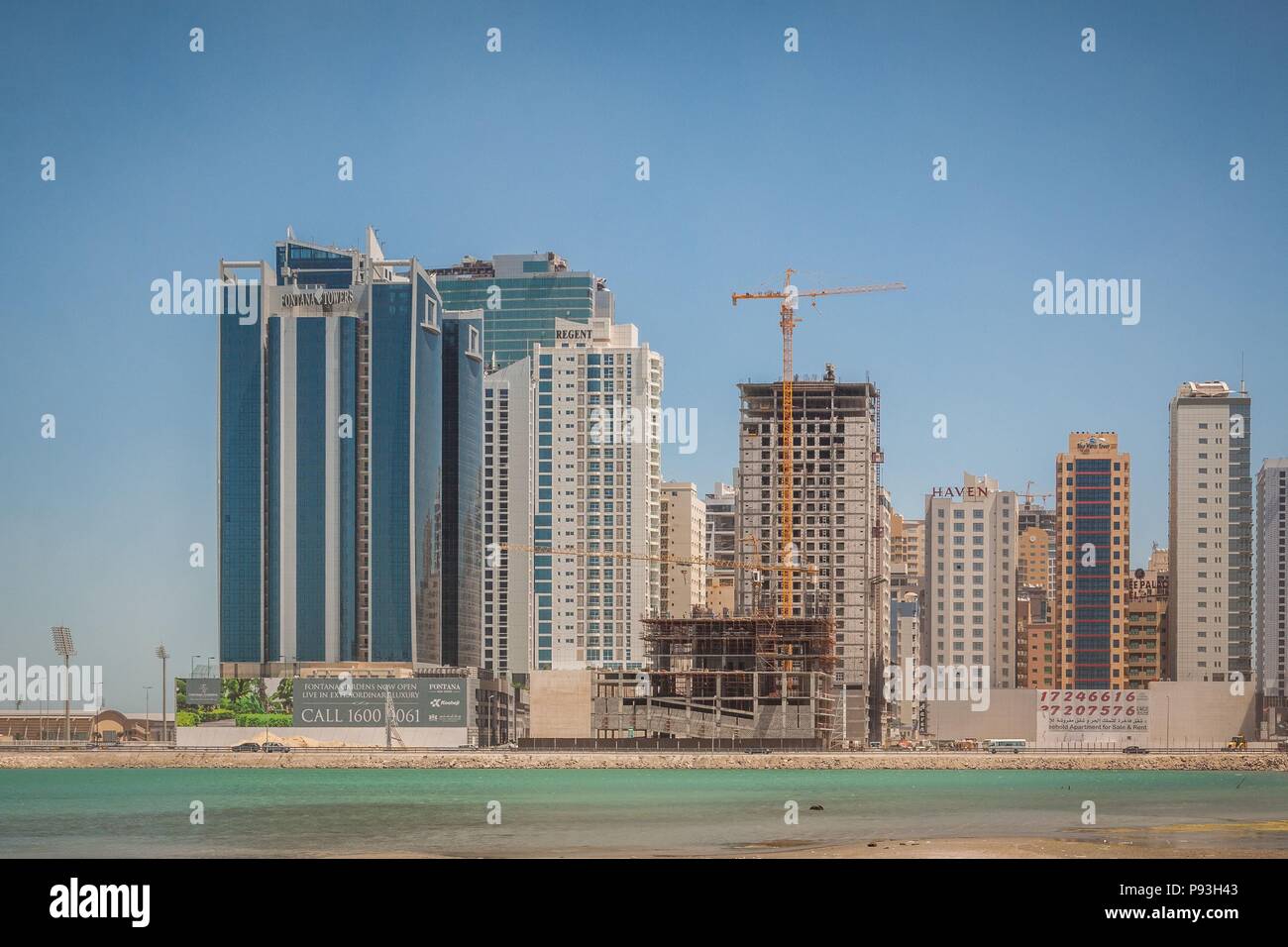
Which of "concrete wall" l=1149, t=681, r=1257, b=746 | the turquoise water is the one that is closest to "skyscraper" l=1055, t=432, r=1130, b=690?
"concrete wall" l=1149, t=681, r=1257, b=746

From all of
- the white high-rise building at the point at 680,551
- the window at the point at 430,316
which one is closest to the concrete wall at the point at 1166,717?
the white high-rise building at the point at 680,551

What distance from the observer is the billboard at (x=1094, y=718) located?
126 metres

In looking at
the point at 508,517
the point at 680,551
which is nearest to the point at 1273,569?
the point at 680,551

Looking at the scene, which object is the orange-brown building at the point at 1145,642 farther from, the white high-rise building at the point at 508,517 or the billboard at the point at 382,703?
the billboard at the point at 382,703

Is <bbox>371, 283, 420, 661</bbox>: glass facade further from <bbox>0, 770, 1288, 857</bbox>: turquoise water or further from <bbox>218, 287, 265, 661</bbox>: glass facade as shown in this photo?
<bbox>0, 770, 1288, 857</bbox>: turquoise water

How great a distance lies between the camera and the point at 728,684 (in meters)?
127

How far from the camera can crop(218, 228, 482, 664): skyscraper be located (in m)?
149

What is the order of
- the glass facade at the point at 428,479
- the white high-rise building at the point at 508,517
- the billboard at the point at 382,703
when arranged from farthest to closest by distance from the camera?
the white high-rise building at the point at 508,517 < the glass facade at the point at 428,479 < the billboard at the point at 382,703

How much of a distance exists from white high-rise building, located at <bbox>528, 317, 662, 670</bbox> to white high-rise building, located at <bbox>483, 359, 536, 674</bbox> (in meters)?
1.40

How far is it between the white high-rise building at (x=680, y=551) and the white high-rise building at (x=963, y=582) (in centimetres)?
2959

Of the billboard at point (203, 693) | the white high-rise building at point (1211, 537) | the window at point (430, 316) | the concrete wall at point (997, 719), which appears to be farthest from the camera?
the window at point (430, 316)

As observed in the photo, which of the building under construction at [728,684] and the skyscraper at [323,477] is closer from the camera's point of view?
the building under construction at [728,684]
